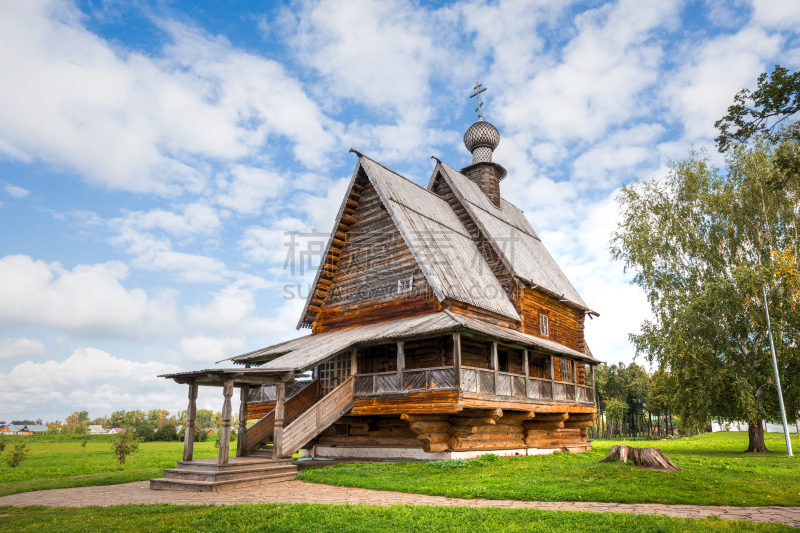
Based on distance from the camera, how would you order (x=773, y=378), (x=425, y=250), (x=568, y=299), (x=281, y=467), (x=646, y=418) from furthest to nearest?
(x=646, y=418)
(x=568, y=299)
(x=773, y=378)
(x=425, y=250)
(x=281, y=467)

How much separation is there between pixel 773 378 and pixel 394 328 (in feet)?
66.2

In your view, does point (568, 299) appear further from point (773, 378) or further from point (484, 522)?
point (484, 522)

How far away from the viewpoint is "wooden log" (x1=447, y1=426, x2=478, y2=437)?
17141mm

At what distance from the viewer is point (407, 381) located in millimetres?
16609

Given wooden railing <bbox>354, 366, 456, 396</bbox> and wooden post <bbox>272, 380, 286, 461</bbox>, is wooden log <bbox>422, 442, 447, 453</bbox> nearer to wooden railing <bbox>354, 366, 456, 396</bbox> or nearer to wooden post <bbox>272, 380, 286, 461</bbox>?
wooden railing <bbox>354, 366, 456, 396</bbox>

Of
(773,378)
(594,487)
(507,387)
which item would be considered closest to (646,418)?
(773,378)

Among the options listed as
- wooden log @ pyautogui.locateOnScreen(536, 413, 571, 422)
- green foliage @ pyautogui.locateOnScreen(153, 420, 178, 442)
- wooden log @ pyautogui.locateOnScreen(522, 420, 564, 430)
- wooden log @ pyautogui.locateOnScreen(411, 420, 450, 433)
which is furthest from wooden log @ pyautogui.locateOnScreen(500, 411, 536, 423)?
green foliage @ pyautogui.locateOnScreen(153, 420, 178, 442)

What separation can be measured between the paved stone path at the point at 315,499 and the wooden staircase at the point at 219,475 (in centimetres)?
26

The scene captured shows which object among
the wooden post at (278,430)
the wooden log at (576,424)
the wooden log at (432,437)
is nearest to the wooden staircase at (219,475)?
the wooden post at (278,430)

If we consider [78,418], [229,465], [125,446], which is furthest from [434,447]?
[78,418]

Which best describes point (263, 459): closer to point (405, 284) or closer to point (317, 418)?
point (317, 418)

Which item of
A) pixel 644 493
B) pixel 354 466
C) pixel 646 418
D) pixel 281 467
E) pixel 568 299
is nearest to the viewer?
pixel 644 493

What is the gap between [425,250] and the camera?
20.3m

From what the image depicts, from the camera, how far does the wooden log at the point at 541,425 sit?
21125mm
